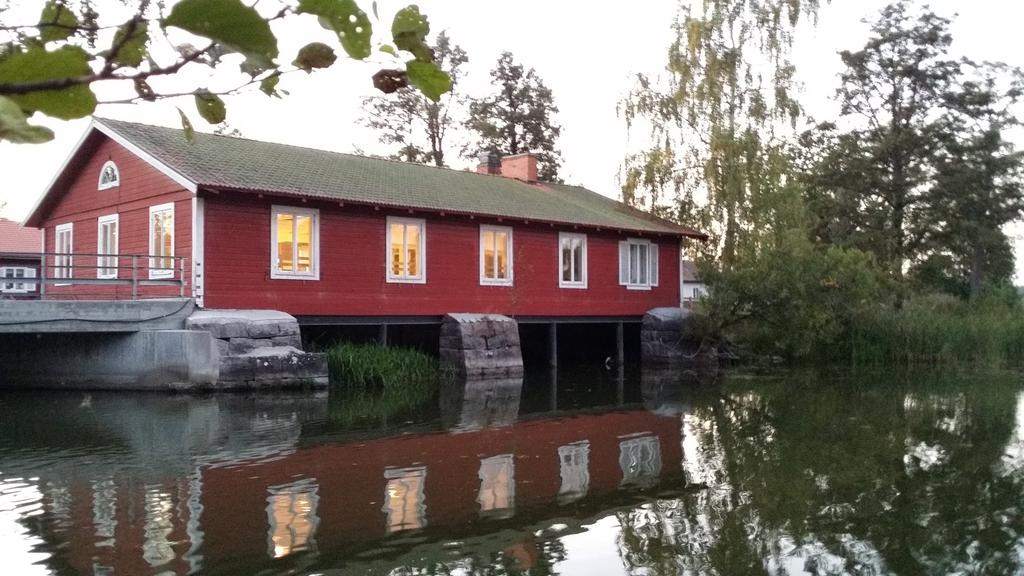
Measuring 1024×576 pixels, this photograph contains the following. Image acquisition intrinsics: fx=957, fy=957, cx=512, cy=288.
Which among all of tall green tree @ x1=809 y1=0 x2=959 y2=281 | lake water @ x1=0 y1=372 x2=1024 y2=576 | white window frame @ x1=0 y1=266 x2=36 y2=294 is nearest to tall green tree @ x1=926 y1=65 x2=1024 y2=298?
tall green tree @ x1=809 y1=0 x2=959 y2=281

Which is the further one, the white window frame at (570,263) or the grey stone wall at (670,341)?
the grey stone wall at (670,341)

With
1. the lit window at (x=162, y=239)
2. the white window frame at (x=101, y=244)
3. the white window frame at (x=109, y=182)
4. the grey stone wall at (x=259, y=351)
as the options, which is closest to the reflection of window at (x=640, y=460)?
the grey stone wall at (x=259, y=351)

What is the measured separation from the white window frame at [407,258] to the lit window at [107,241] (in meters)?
5.70

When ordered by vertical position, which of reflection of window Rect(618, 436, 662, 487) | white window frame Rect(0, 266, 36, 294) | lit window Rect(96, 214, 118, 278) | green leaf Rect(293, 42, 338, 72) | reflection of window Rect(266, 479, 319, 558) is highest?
lit window Rect(96, 214, 118, 278)

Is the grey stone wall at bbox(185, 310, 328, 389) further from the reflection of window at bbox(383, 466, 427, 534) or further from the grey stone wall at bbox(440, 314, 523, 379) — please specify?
the reflection of window at bbox(383, 466, 427, 534)

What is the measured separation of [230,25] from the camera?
1.10m

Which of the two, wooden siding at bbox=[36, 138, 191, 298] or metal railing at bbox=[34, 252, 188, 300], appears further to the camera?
wooden siding at bbox=[36, 138, 191, 298]

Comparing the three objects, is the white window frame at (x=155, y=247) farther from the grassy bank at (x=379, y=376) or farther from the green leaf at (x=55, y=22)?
the green leaf at (x=55, y=22)

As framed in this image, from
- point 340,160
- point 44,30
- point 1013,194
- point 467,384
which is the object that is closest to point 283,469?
point 44,30

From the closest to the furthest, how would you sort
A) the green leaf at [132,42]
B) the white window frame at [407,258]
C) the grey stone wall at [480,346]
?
the green leaf at [132,42] → the white window frame at [407,258] → the grey stone wall at [480,346]

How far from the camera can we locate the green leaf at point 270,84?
1.33 metres

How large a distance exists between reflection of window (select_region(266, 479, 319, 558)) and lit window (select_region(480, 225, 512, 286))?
14391mm

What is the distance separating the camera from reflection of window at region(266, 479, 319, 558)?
249 inches

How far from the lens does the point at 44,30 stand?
1.36 metres
